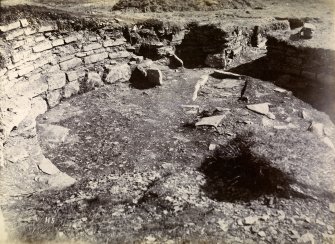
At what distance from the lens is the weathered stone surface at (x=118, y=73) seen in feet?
17.6

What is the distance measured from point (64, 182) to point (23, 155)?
1.94 ft

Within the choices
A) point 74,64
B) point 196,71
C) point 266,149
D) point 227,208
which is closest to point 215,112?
point 266,149

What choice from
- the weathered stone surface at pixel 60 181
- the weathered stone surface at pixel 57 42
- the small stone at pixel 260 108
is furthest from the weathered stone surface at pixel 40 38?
the small stone at pixel 260 108

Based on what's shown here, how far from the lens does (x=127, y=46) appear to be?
5594 millimetres

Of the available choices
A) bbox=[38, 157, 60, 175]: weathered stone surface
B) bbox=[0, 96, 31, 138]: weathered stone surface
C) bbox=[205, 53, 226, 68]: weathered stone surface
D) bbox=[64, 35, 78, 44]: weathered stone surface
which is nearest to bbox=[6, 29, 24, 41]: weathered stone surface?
bbox=[64, 35, 78, 44]: weathered stone surface

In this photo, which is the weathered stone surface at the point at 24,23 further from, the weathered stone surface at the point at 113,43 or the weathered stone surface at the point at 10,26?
the weathered stone surface at the point at 113,43

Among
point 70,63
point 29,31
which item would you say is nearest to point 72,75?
point 70,63

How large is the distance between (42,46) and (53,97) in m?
0.74

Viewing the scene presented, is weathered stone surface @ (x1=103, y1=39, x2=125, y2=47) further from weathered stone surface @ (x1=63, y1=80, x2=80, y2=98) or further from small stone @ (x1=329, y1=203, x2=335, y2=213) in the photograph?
small stone @ (x1=329, y1=203, x2=335, y2=213)

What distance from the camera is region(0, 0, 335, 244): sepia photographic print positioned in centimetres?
279

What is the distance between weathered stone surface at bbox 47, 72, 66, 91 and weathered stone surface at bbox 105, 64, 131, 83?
774 millimetres

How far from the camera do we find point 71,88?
5.00m

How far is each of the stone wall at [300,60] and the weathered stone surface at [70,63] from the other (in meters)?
3.31

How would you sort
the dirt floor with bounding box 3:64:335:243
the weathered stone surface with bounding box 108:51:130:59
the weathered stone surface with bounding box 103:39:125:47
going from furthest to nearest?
the weathered stone surface with bounding box 108:51:130:59
the weathered stone surface with bounding box 103:39:125:47
the dirt floor with bounding box 3:64:335:243
